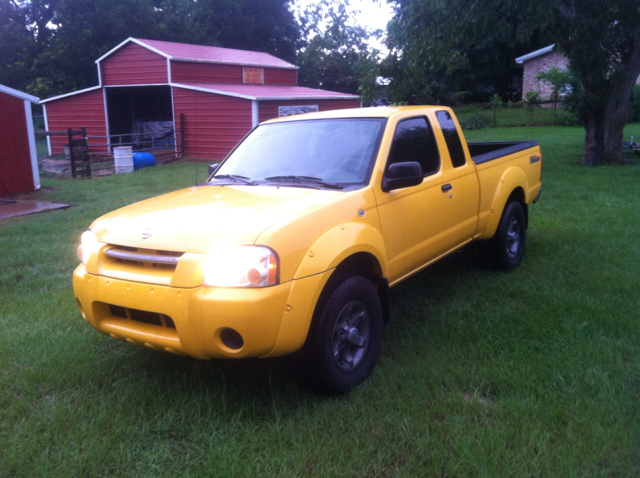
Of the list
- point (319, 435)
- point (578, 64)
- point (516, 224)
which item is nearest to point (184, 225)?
point (319, 435)

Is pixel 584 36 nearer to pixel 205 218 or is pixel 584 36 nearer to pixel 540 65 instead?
pixel 205 218

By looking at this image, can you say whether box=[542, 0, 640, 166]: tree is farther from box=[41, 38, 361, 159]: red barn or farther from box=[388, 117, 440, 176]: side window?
box=[41, 38, 361, 159]: red barn

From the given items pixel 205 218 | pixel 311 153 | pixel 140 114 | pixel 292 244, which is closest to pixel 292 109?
pixel 140 114

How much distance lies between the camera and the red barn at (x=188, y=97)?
22391mm

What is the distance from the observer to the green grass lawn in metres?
3.09

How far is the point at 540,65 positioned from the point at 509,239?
1448 inches

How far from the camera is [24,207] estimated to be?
38.8 feet

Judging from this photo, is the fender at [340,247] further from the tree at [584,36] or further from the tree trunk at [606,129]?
the tree trunk at [606,129]

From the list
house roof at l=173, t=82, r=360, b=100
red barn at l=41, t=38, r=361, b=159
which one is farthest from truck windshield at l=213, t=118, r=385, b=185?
house roof at l=173, t=82, r=360, b=100

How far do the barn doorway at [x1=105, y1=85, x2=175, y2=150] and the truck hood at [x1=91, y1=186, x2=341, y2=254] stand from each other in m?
22.3

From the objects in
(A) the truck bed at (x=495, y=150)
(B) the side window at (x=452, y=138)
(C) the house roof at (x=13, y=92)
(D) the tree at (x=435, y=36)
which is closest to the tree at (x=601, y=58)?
(D) the tree at (x=435, y=36)

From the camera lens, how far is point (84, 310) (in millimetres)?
3799

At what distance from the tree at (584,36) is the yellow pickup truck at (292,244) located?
9405 mm

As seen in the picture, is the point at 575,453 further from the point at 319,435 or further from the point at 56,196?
the point at 56,196
